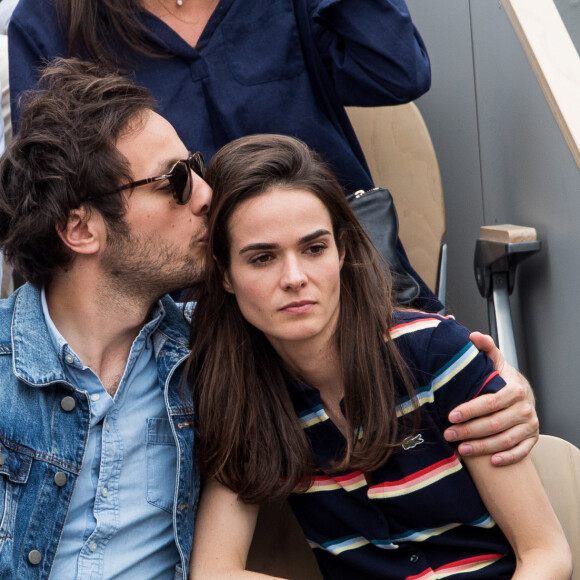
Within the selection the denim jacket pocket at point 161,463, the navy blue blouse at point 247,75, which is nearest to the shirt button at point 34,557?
the denim jacket pocket at point 161,463

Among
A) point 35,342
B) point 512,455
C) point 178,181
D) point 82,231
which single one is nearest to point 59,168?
point 82,231

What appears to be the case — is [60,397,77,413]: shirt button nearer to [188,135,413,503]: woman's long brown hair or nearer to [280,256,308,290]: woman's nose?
[188,135,413,503]: woman's long brown hair

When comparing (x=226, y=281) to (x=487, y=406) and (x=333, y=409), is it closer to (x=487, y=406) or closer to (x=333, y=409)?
(x=333, y=409)

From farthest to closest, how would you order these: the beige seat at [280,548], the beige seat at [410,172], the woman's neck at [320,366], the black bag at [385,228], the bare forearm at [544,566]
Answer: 1. the beige seat at [410,172]
2. the black bag at [385,228]
3. the beige seat at [280,548]
4. the woman's neck at [320,366]
5. the bare forearm at [544,566]

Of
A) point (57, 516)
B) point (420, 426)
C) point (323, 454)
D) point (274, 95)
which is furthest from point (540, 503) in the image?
point (274, 95)

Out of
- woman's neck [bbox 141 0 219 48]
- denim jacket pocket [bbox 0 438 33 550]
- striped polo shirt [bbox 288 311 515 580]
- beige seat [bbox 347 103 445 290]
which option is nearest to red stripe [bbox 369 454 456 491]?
striped polo shirt [bbox 288 311 515 580]

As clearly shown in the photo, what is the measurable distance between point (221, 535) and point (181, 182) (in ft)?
2.33

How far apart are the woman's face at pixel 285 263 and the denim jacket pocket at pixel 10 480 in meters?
0.50

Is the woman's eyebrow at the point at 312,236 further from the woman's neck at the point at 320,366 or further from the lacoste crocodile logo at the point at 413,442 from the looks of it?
the lacoste crocodile logo at the point at 413,442

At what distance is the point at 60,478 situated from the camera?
5.74 feet

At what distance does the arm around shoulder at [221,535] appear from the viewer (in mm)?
1801

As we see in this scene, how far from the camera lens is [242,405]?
1884 millimetres

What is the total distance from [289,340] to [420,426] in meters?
0.31

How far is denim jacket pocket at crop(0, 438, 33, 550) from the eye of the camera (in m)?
1.68
